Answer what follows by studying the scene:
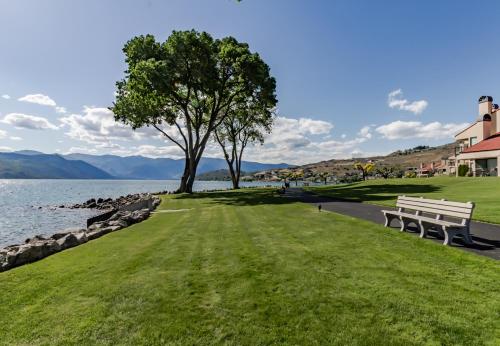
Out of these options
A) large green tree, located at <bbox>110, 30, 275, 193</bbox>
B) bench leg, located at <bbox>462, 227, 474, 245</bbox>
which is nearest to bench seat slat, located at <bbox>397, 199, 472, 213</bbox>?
bench leg, located at <bbox>462, 227, 474, 245</bbox>

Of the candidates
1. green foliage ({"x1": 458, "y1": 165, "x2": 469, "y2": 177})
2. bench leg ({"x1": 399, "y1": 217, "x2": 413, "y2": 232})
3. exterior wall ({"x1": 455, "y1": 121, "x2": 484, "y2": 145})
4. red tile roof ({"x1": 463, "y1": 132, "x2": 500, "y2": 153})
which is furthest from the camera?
exterior wall ({"x1": 455, "y1": 121, "x2": 484, "y2": 145})

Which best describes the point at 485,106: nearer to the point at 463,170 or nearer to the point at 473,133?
the point at 473,133

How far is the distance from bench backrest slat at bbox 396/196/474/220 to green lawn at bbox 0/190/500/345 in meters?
1.35

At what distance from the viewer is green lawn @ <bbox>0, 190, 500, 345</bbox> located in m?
5.27

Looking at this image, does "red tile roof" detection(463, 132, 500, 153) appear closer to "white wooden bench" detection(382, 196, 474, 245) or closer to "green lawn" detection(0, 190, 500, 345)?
"white wooden bench" detection(382, 196, 474, 245)

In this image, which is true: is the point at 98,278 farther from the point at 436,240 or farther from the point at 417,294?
the point at 436,240

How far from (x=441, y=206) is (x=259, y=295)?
326 inches

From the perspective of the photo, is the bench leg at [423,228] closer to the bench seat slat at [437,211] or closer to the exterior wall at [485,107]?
the bench seat slat at [437,211]

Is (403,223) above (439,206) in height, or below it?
below

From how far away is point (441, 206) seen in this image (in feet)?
37.2

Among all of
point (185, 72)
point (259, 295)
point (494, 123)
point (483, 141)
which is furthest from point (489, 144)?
point (259, 295)

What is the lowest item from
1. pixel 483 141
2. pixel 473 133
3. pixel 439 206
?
pixel 439 206

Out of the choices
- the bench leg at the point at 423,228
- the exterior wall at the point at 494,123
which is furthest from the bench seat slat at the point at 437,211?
the exterior wall at the point at 494,123

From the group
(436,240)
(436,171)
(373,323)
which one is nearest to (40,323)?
(373,323)
